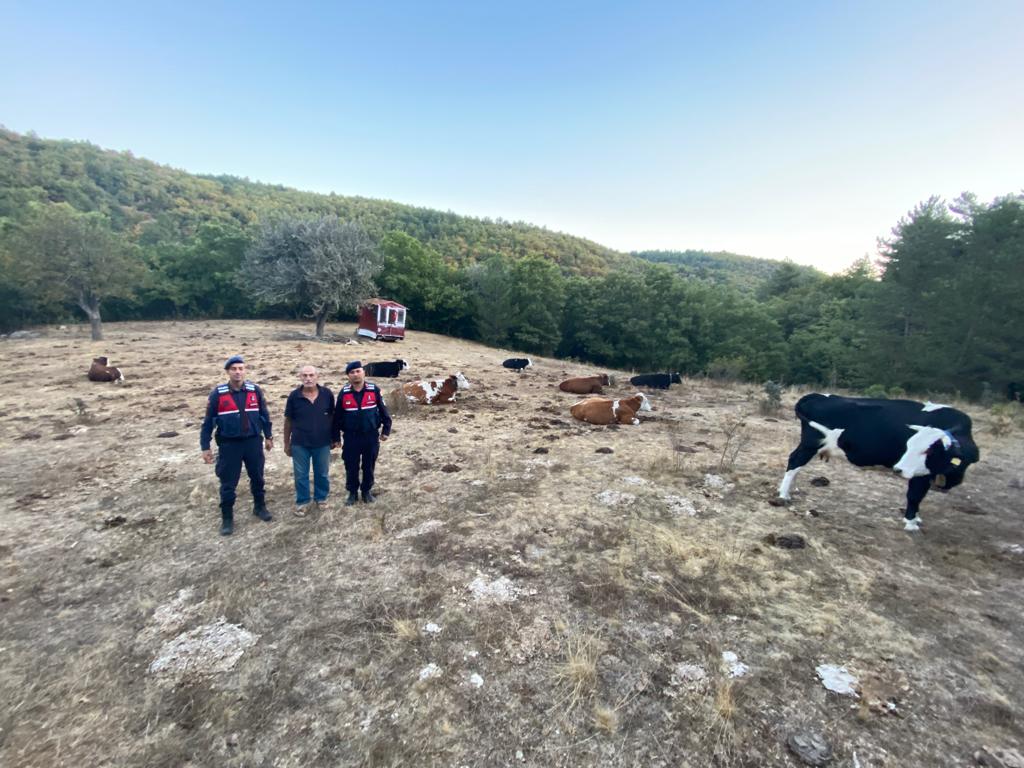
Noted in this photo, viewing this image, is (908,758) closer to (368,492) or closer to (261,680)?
(261,680)

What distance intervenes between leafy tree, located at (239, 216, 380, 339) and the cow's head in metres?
24.7

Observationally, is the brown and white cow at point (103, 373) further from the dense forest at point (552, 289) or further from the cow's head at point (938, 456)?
the cow's head at point (938, 456)

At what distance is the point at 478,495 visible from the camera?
5859 mm

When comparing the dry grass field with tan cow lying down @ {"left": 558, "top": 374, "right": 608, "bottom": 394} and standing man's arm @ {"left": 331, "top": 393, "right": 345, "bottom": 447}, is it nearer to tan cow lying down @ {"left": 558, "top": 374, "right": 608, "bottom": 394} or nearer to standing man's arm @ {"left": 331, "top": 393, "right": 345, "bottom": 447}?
standing man's arm @ {"left": 331, "top": 393, "right": 345, "bottom": 447}

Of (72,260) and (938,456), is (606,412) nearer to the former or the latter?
(938,456)

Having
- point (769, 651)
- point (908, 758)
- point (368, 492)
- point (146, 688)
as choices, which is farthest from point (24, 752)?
point (908, 758)

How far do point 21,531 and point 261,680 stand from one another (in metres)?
4.20

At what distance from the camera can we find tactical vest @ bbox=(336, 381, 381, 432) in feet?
17.4

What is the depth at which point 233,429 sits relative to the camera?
15.7 ft

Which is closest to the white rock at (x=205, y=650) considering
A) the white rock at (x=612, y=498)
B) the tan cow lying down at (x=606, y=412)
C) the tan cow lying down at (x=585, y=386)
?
the white rock at (x=612, y=498)

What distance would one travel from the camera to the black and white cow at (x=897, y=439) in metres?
4.89

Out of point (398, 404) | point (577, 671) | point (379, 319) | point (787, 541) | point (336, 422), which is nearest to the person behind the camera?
point (577, 671)

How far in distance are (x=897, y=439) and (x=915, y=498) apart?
704 mm

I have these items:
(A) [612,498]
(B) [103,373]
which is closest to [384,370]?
(B) [103,373]
